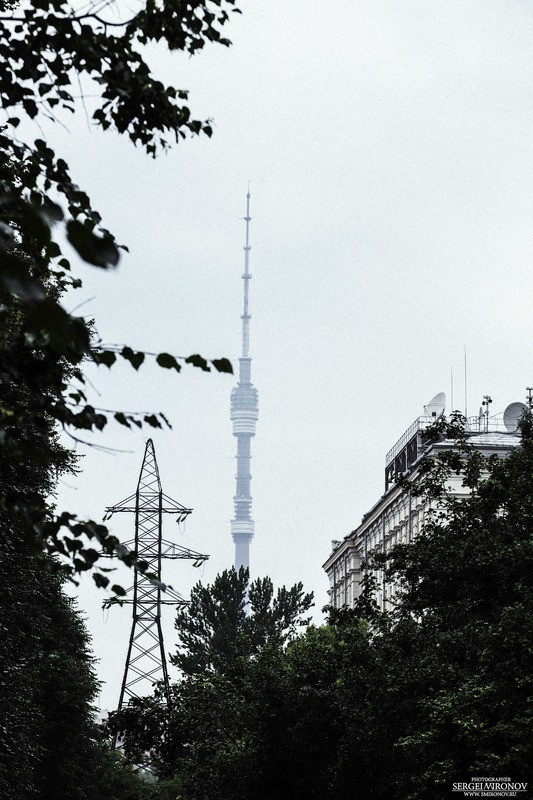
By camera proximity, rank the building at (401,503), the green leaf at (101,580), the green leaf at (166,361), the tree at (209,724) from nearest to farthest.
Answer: the green leaf at (166,361) < the green leaf at (101,580) < the tree at (209,724) < the building at (401,503)

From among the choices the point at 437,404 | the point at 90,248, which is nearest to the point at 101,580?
the point at 90,248

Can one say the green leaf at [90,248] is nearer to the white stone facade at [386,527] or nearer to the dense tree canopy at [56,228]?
the dense tree canopy at [56,228]

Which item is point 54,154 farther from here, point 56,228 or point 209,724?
point 209,724

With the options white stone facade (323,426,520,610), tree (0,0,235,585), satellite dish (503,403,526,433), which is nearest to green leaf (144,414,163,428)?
tree (0,0,235,585)

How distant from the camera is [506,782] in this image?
22.1 m

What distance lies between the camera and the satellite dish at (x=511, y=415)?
85.8m

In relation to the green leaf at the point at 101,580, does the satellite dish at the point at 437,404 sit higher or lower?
higher

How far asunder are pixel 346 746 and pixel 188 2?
21165 millimetres

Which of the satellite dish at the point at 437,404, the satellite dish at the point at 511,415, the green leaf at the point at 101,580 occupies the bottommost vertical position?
the green leaf at the point at 101,580

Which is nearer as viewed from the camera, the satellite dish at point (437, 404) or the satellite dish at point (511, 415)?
the satellite dish at point (511, 415)

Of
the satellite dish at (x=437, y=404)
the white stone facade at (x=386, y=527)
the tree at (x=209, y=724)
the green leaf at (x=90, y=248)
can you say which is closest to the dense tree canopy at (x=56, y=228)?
the green leaf at (x=90, y=248)

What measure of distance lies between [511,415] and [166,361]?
82.1 m

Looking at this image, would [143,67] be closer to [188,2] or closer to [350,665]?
[188,2]

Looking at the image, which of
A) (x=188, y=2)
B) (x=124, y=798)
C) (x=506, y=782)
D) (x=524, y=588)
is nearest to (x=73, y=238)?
(x=188, y=2)
